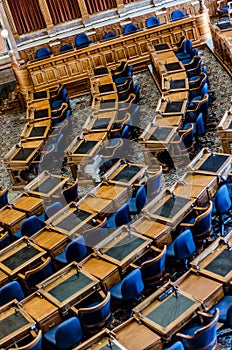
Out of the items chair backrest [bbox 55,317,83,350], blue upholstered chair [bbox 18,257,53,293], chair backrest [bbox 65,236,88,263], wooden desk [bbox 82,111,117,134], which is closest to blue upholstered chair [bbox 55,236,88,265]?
chair backrest [bbox 65,236,88,263]

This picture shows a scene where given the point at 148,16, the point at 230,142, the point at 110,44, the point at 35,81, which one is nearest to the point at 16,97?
the point at 35,81

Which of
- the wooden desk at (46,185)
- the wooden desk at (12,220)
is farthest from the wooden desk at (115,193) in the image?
the wooden desk at (12,220)

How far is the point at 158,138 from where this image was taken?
12117 mm

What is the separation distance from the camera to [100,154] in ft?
42.0

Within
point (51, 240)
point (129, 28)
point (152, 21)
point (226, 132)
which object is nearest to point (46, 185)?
point (51, 240)

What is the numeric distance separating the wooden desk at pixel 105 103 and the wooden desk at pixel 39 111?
44.0 inches

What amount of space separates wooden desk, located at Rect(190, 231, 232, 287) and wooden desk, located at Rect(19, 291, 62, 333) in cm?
203

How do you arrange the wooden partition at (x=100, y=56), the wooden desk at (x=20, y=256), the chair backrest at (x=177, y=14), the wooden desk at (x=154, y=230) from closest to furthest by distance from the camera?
the wooden desk at (x=154, y=230)
the wooden desk at (x=20, y=256)
the wooden partition at (x=100, y=56)
the chair backrest at (x=177, y=14)

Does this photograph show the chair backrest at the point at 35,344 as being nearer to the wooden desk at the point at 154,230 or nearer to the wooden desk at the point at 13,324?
the wooden desk at the point at 13,324

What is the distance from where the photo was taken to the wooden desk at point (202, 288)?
27.1 ft

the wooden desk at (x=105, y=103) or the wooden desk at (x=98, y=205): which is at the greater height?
the wooden desk at (x=105, y=103)

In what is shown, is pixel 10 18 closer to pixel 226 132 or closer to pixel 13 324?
pixel 226 132

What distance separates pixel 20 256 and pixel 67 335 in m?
2.14

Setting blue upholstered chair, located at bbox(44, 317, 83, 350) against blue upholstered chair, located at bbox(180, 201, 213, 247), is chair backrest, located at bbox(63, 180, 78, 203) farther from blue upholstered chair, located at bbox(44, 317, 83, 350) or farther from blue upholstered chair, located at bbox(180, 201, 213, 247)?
blue upholstered chair, located at bbox(44, 317, 83, 350)
